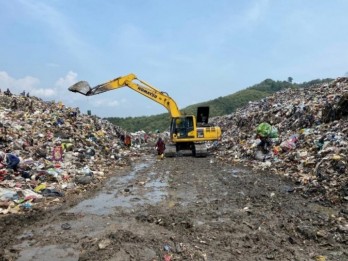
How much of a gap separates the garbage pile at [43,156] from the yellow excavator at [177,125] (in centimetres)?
221

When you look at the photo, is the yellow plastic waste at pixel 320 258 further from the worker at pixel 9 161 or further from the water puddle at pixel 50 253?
the worker at pixel 9 161

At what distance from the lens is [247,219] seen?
19.1ft

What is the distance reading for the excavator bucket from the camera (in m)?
14.4

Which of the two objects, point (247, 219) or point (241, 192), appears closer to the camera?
point (247, 219)

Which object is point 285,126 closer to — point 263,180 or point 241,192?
point 263,180

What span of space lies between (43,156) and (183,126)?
603 centimetres

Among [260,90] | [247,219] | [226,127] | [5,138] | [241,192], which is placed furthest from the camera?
[260,90]

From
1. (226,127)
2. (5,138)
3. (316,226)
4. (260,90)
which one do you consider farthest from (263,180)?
(260,90)

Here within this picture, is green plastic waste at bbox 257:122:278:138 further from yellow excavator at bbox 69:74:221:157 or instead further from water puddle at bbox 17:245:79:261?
water puddle at bbox 17:245:79:261

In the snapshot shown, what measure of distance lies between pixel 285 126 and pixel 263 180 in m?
6.34

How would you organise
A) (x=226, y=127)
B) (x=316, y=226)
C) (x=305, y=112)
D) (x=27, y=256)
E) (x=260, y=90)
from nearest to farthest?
(x=27, y=256), (x=316, y=226), (x=305, y=112), (x=226, y=127), (x=260, y=90)

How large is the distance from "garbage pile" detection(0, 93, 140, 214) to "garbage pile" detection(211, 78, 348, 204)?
4.61 metres

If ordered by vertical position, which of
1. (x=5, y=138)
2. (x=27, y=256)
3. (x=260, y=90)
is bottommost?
(x=27, y=256)

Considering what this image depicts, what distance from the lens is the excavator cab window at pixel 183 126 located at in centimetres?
1545
